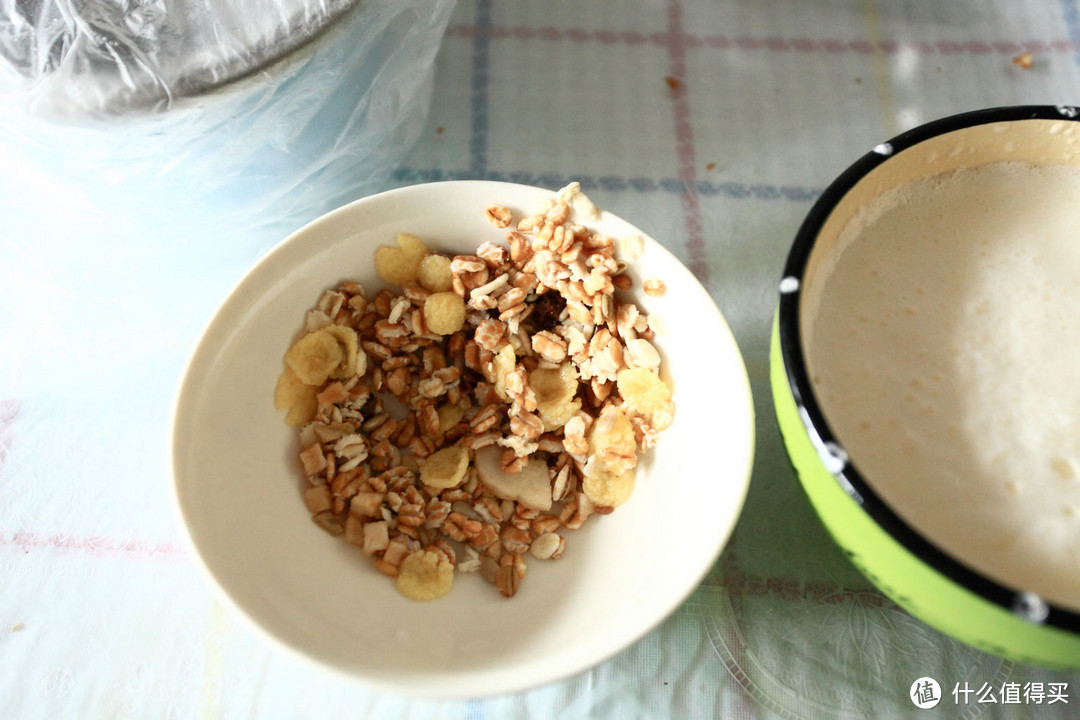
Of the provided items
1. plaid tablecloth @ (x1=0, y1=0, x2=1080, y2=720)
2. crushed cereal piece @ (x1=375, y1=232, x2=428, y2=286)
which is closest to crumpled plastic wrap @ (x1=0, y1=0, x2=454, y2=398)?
plaid tablecloth @ (x1=0, y1=0, x2=1080, y2=720)

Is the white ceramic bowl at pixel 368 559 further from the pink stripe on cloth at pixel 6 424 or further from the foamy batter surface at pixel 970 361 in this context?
the pink stripe on cloth at pixel 6 424

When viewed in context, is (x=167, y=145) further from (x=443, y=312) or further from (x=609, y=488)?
(x=609, y=488)

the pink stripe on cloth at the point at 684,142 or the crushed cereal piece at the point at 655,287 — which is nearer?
the crushed cereal piece at the point at 655,287

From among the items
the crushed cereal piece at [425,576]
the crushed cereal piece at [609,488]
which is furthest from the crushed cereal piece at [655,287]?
the crushed cereal piece at [425,576]

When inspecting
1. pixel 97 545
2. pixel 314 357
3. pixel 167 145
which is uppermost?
pixel 167 145

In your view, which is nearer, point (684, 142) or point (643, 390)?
point (643, 390)

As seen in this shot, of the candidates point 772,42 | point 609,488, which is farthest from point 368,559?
point 772,42

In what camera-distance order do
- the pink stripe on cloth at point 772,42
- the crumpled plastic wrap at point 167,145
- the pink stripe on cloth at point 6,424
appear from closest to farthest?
the crumpled plastic wrap at point 167,145, the pink stripe on cloth at point 6,424, the pink stripe on cloth at point 772,42

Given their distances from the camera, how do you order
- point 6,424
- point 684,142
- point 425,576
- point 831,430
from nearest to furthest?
point 831,430 → point 425,576 → point 6,424 → point 684,142
